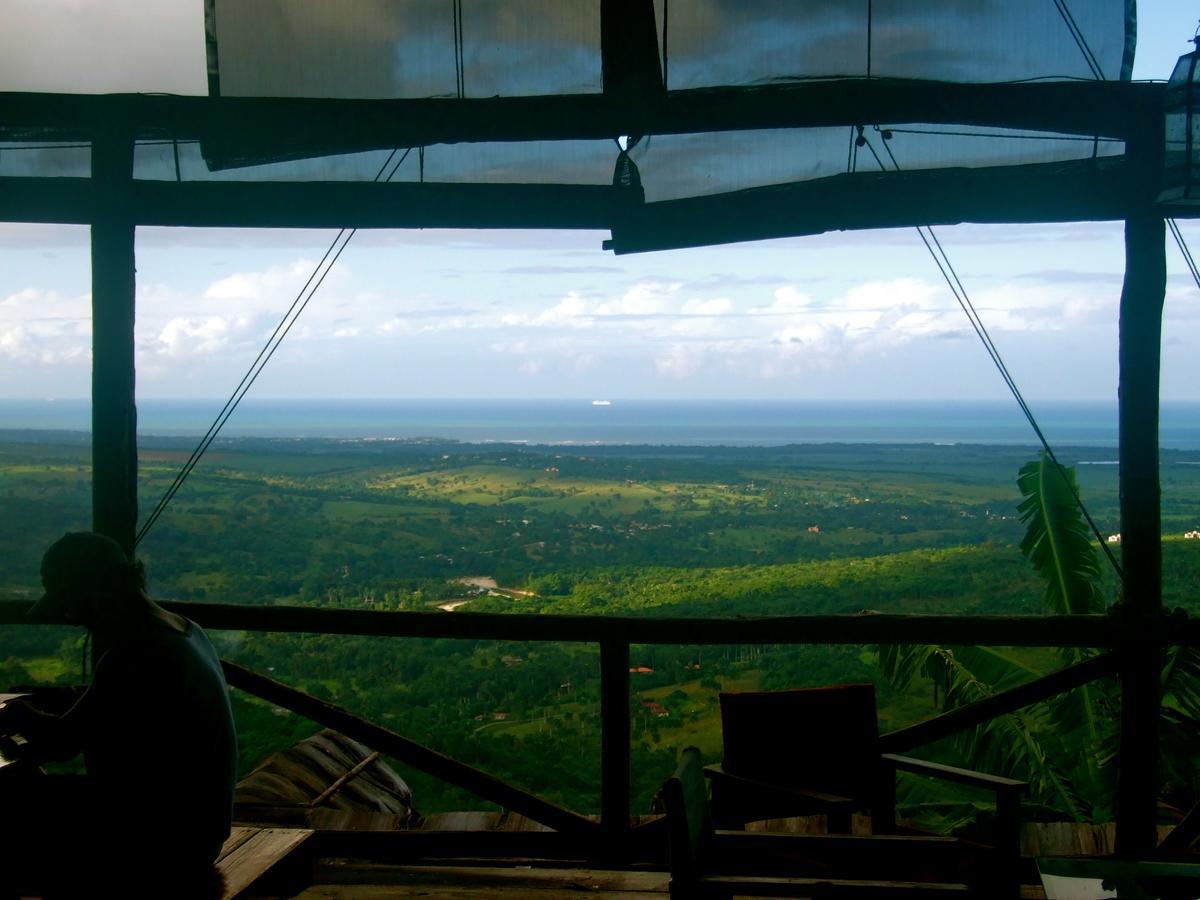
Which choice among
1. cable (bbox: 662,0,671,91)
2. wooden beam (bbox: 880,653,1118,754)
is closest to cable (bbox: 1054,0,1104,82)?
cable (bbox: 662,0,671,91)

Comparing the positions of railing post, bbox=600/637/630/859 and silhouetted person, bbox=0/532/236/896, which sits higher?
silhouetted person, bbox=0/532/236/896

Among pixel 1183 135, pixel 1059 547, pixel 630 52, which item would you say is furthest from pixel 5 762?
pixel 1059 547

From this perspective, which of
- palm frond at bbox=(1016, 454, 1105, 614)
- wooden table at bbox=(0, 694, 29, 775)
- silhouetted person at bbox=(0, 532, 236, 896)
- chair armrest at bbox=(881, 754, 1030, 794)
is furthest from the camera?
palm frond at bbox=(1016, 454, 1105, 614)

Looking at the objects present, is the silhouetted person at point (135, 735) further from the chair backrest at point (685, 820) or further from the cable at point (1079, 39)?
the cable at point (1079, 39)

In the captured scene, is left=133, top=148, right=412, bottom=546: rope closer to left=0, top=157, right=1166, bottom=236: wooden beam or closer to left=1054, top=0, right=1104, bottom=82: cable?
left=0, top=157, right=1166, bottom=236: wooden beam

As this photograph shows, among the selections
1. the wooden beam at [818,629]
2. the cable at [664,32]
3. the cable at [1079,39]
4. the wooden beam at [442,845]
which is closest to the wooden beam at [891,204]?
the cable at [1079,39]
